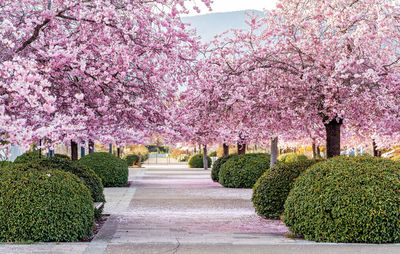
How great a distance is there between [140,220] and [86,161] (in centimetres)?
990

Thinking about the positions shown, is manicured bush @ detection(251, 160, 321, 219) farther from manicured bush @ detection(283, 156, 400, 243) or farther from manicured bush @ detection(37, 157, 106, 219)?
manicured bush @ detection(37, 157, 106, 219)

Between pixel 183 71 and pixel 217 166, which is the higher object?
pixel 183 71

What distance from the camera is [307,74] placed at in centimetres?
1099

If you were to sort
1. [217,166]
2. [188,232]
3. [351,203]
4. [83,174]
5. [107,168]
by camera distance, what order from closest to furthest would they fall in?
[351,203] → [188,232] → [83,174] → [107,168] → [217,166]

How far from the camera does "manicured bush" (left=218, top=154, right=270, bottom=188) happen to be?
20.3 meters

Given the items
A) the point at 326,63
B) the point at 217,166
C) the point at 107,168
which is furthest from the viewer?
the point at 217,166

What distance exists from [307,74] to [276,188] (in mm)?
2542

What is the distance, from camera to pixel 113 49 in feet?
25.7

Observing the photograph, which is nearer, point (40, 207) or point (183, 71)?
point (40, 207)

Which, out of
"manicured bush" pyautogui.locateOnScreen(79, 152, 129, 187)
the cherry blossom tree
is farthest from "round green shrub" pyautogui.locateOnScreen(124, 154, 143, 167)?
the cherry blossom tree

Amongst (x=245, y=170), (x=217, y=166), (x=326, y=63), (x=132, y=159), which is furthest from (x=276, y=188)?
(x=132, y=159)

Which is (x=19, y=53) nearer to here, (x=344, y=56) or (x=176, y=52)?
(x=176, y=52)

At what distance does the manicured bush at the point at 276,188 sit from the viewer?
1108cm

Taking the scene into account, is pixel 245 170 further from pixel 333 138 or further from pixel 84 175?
pixel 84 175
